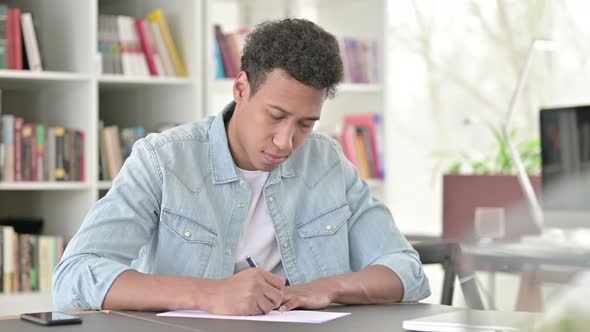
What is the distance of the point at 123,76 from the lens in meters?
3.18

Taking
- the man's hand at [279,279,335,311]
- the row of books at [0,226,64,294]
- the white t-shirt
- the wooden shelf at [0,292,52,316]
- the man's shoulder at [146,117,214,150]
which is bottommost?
the wooden shelf at [0,292,52,316]

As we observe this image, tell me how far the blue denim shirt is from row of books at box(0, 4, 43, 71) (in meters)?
1.57

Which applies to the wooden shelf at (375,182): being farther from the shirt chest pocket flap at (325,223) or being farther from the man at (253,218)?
the shirt chest pocket flap at (325,223)

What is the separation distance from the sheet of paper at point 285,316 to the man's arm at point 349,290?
0.04m

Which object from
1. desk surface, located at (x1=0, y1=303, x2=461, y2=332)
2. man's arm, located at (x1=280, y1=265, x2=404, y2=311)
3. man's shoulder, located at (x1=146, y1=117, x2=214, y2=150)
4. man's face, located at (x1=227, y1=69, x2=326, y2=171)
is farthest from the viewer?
man's shoulder, located at (x1=146, y1=117, x2=214, y2=150)

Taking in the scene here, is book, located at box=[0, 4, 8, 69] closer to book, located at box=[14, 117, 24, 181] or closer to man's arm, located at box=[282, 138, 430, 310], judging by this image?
book, located at box=[14, 117, 24, 181]

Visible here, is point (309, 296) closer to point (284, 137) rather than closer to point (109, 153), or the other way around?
point (284, 137)

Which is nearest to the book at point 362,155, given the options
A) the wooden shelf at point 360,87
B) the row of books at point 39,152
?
the wooden shelf at point 360,87

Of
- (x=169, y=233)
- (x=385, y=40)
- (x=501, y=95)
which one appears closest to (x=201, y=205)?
(x=169, y=233)

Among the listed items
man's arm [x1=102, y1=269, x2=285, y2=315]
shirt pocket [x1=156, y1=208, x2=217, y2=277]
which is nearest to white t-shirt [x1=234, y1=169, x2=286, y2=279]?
shirt pocket [x1=156, y1=208, x2=217, y2=277]

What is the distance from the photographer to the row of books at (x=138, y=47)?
318cm

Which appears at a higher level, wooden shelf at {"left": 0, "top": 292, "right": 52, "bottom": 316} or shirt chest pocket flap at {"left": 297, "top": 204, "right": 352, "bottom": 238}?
shirt chest pocket flap at {"left": 297, "top": 204, "right": 352, "bottom": 238}

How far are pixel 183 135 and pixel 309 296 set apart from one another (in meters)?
0.47

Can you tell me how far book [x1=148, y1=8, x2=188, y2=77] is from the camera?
3293 mm
